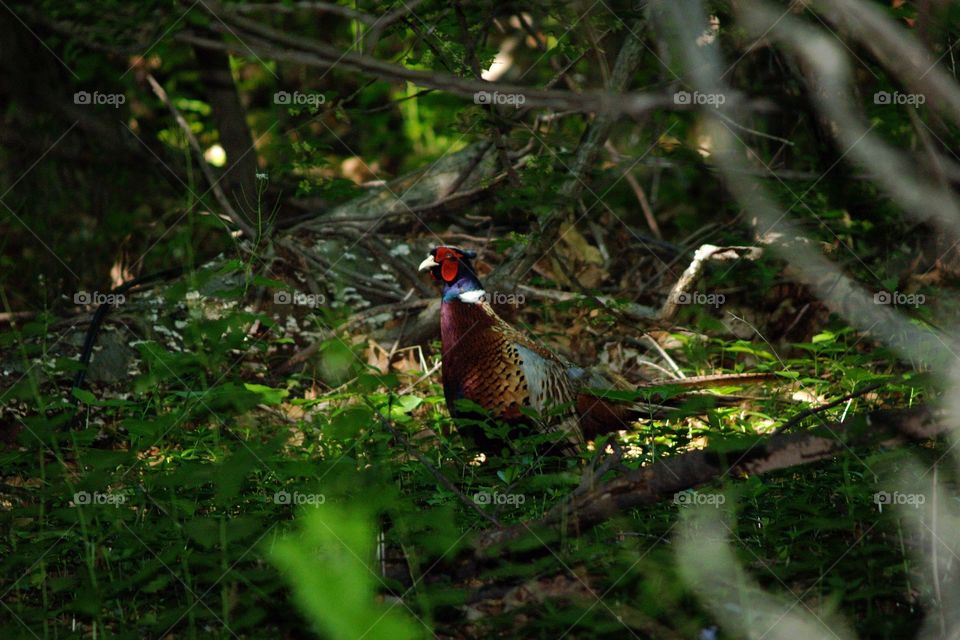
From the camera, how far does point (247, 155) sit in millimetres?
6129

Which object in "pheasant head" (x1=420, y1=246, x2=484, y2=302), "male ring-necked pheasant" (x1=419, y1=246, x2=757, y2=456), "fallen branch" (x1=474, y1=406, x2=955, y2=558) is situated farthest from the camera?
"pheasant head" (x1=420, y1=246, x2=484, y2=302)

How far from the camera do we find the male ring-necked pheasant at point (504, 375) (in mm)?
3934

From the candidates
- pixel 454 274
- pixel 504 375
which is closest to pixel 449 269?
pixel 454 274

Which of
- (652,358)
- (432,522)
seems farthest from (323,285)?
(432,522)

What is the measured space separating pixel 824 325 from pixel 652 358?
0.93m

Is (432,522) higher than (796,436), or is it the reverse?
(796,436)

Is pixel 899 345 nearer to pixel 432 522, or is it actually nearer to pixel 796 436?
pixel 796 436

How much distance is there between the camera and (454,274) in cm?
423

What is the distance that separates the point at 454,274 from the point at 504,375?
0.54 m

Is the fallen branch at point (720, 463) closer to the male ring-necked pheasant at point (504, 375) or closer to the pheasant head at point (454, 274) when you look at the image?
the male ring-necked pheasant at point (504, 375)

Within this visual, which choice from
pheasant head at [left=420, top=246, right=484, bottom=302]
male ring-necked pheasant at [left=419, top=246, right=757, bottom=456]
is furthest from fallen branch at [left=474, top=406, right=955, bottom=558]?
pheasant head at [left=420, top=246, right=484, bottom=302]

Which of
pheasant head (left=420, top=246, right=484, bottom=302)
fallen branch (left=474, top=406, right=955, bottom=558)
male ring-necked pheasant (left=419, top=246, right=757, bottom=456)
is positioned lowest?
male ring-necked pheasant (left=419, top=246, right=757, bottom=456)

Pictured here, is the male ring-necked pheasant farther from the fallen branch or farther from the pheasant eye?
the fallen branch

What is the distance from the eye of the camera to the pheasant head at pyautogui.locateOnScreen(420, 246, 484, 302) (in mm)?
4211
